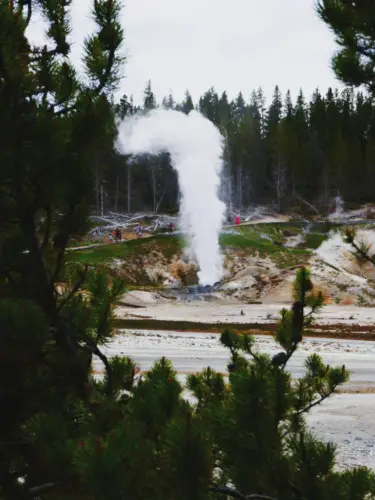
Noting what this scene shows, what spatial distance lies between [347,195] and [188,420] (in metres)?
81.0

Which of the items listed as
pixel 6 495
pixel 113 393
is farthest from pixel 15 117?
pixel 6 495

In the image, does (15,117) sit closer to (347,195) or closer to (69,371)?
(69,371)

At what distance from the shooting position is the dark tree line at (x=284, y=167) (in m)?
79.2

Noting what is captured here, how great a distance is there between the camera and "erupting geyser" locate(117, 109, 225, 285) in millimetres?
50344

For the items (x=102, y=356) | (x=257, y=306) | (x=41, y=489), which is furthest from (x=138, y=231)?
(x=41, y=489)

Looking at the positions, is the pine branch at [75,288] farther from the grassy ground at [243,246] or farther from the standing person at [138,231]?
the standing person at [138,231]

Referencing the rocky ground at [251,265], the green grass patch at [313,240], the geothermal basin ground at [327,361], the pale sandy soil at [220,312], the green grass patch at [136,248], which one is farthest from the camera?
the green grass patch at [313,240]

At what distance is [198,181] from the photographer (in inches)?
2247

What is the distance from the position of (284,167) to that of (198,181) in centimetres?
2876

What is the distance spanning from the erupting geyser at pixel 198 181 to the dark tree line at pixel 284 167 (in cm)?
1492

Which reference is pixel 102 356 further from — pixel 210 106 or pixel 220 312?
pixel 210 106

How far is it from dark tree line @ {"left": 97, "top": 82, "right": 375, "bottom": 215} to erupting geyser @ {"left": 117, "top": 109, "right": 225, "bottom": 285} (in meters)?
14.9

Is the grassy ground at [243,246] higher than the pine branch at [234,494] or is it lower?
lower

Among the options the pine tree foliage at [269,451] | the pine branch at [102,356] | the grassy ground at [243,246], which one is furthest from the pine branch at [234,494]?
the grassy ground at [243,246]
